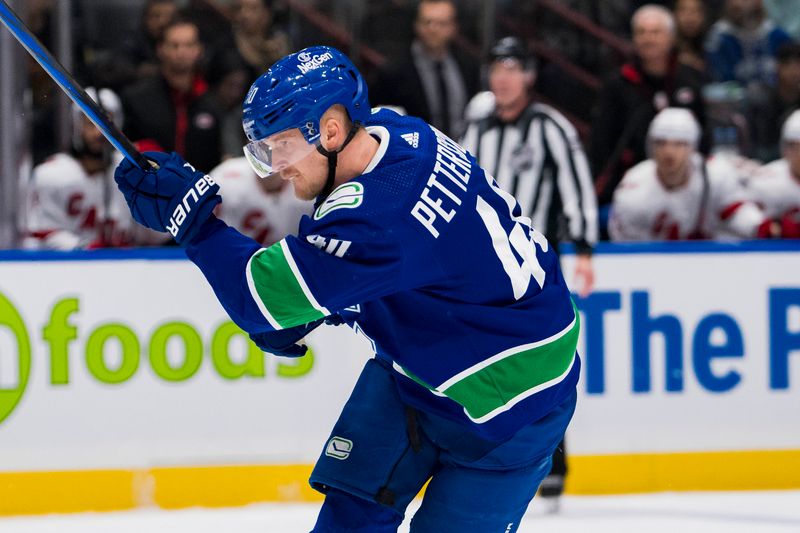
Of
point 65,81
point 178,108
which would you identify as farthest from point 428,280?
point 178,108

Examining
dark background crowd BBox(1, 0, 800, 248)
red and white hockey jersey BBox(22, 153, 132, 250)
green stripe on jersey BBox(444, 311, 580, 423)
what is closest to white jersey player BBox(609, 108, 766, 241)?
dark background crowd BBox(1, 0, 800, 248)

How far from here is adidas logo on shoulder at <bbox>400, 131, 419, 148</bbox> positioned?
2.46m

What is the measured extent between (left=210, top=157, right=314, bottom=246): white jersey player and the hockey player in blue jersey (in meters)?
2.64

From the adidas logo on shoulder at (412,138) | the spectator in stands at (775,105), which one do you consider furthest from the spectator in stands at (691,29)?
the adidas logo on shoulder at (412,138)

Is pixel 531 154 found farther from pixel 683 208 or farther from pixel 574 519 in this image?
A: pixel 574 519

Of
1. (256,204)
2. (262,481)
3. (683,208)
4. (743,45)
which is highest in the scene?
(743,45)

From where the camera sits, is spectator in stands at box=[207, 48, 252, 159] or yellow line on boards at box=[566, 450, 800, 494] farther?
spectator in stands at box=[207, 48, 252, 159]

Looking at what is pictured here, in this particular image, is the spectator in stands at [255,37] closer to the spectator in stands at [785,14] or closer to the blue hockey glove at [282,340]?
the spectator in stands at [785,14]

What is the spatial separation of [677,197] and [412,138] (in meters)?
3.23

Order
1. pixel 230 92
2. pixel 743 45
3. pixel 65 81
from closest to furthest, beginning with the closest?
pixel 65 81 < pixel 230 92 < pixel 743 45

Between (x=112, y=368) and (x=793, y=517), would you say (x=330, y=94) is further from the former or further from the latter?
(x=793, y=517)

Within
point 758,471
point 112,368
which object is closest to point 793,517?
point 758,471

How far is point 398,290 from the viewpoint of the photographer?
2.37 meters

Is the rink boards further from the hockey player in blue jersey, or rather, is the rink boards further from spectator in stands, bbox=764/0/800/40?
the hockey player in blue jersey
